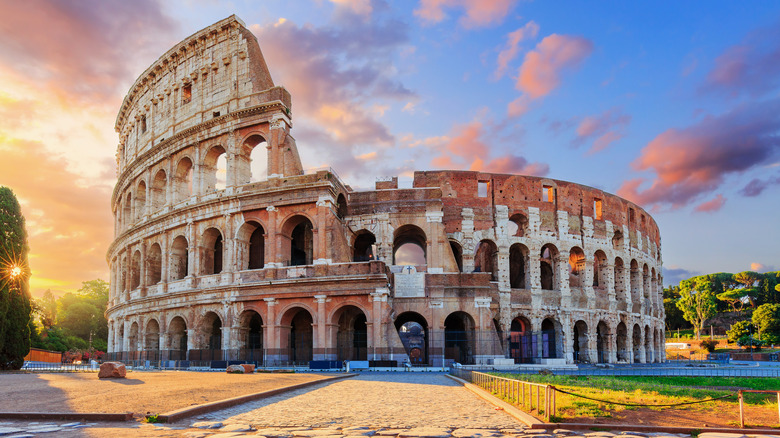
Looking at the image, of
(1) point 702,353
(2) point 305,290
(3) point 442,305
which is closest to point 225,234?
(2) point 305,290

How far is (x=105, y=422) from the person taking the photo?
28.4 feet

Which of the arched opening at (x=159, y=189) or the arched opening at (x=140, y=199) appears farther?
the arched opening at (x=140, y=199)

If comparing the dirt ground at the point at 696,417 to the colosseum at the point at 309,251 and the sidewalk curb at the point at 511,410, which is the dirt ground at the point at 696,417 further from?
the colosseum at the point at 309,251

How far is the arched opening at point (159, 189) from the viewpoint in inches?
1435

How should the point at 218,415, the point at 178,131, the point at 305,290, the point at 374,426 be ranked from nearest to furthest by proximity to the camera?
the point at 374,426 < the point at 218,415 < the point at 305,290 < the point at 178,131

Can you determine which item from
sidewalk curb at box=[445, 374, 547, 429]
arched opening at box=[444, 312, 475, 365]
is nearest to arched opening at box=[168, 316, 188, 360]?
arched opening at box=[444, 312, 475, 365]

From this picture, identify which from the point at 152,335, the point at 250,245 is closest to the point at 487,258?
the point at 250,245

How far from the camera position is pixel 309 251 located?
105 feet

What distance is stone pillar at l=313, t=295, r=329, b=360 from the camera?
27.8m

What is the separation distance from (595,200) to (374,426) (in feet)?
117

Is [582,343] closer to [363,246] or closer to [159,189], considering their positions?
[363,246]

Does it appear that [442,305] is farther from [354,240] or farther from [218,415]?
[218,415]

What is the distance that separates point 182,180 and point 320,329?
1362cm

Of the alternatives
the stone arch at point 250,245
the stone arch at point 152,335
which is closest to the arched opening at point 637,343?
the stone arch at point 250,245
